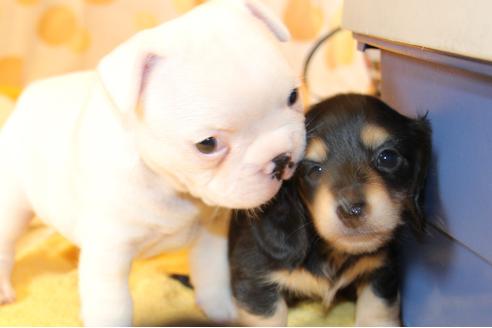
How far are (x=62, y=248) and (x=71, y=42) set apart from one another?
86 centimetres

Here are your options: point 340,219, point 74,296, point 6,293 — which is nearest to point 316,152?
point 340,219

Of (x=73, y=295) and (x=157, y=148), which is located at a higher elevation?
(x=157, y=148)

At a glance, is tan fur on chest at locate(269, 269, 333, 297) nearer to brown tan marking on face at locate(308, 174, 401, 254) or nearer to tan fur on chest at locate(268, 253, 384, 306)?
tan fur on chest at locate(268, 253, 384, 306)

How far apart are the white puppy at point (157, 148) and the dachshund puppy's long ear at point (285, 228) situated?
14 cm

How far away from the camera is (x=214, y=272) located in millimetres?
1501

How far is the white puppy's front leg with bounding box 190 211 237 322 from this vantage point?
4.89 ft

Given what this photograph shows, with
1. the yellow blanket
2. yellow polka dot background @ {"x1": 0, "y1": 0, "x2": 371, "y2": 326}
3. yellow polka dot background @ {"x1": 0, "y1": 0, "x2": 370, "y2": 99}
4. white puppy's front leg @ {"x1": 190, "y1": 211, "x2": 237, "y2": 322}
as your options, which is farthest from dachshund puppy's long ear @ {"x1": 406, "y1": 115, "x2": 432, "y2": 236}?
yellow polka dot background @ {"x1": 0, "y1": 0, "x2": 370, "y2": 99}

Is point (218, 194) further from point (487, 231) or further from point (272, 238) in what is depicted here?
point (487, 231)

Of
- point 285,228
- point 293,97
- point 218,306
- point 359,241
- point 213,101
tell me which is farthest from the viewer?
point 218,306

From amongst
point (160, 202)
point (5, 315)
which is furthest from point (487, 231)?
point (5, 315)

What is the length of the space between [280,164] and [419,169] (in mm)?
378

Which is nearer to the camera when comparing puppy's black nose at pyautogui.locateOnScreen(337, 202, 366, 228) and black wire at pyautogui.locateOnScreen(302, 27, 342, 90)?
puppy's black nose at pyautogui.locateOnScreen(337, 202, 366, 228)

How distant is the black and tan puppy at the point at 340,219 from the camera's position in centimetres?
120

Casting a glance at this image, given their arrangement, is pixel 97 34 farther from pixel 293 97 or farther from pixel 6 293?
pixel 293 97
